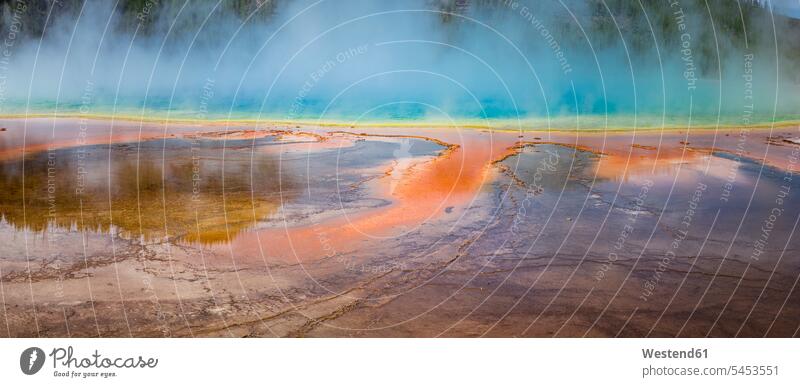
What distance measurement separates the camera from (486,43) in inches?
274

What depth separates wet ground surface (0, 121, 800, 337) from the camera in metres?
3.96

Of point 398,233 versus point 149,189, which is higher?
point 398,233

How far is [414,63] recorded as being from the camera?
6.79 m

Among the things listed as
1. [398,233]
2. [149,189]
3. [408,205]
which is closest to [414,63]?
[408,205]

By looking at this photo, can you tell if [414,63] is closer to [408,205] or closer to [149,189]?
[408,205]

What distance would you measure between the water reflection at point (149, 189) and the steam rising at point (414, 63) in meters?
0.53

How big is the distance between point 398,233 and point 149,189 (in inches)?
116

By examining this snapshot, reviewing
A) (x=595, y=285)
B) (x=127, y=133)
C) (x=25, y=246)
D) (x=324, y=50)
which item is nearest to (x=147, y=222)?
(x=25, y=246)

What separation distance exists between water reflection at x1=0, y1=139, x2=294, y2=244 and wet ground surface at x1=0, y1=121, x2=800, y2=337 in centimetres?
3
